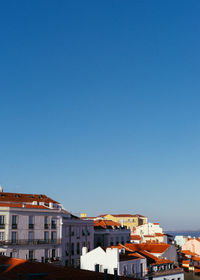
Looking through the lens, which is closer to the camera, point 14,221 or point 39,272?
point 39,272

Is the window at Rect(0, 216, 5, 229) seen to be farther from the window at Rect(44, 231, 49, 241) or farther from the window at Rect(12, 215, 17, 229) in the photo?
the window at Rect(44, 231, 49, 241)

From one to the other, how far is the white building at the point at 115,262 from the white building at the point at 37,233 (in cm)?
771

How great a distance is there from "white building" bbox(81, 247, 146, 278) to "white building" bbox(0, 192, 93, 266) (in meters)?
7.71

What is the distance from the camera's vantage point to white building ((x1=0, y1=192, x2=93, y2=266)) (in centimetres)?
6494

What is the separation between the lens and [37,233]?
6906 cm

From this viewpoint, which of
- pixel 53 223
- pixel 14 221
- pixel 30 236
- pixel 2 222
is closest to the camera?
pixel 2 222

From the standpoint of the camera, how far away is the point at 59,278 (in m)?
30.9

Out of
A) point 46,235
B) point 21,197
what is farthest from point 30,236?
point 21,197

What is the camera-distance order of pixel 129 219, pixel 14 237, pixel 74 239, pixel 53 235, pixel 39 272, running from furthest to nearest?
pixel 129 219 < pixel 74 239 < pixel 53 235 < pixel 14 237 < pixel 39 272

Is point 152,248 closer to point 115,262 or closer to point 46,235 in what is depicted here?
point 115,262

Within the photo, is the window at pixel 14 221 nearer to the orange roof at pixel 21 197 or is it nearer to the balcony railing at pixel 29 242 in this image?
the balcony railing at pixel 29 242

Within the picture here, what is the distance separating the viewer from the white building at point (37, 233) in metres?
64.9

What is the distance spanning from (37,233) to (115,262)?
16552 mm

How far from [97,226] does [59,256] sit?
2501cm
